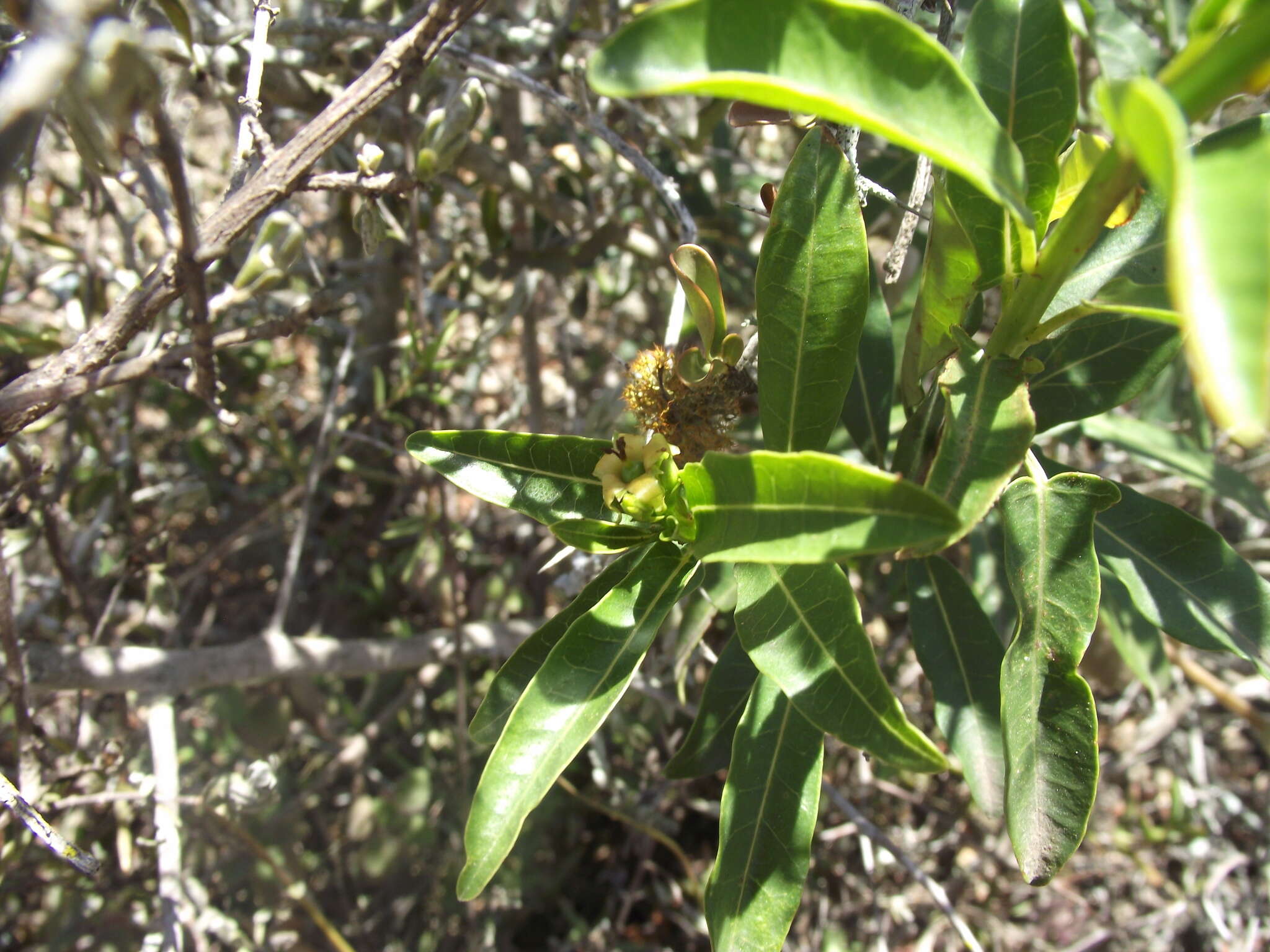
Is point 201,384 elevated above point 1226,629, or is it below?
above

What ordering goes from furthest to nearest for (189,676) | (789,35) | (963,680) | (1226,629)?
(189,676)
(963,680)
(1226,629)
(789,35)

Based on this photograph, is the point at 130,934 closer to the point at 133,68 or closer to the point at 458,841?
the point at 458,841

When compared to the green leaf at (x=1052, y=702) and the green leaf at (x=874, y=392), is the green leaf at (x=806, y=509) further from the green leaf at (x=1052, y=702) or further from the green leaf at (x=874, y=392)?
the green leaf at (x=874, y=392)

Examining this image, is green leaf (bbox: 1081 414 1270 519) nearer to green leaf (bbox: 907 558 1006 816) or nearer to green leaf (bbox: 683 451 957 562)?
green leaf (bbox: 907 558 1006 816)

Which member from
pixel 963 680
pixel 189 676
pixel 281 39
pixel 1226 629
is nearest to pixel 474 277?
pixel 281 39

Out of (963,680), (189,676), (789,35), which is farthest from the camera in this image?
(189,676)

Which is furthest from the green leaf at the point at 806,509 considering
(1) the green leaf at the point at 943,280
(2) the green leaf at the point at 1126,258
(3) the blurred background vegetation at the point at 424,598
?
(3) the blurred background vegetation at the point at 424,598
